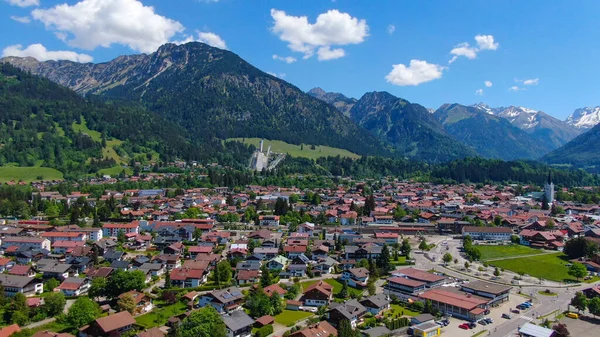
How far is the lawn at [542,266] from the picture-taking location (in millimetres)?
47562

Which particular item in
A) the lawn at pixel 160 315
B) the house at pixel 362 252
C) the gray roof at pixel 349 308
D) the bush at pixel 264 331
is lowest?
the lawn at pixel 160 315

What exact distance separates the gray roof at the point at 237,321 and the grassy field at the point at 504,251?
32.7 metres

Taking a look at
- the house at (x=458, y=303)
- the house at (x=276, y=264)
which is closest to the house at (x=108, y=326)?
the house at (x=276, y=264)

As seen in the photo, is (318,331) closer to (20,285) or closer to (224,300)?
(224,300)

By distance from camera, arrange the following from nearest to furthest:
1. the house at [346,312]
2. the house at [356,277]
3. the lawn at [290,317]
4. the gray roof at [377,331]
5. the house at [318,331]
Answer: the house at [318,331]
the gray roof at [377,331]
the house at [346,312]
the lawn at [290,317]
the house at [356,277]

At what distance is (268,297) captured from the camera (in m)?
35.9

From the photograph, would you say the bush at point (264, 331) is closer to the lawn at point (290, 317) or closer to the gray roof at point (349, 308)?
the lawn at point (290, 317)

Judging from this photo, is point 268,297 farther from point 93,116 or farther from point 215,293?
point 93,116

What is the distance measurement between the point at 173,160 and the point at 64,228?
83.7 m

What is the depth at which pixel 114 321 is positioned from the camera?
100 feet

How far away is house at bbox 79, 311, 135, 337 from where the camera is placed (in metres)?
29.9

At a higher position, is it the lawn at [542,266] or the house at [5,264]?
the lawn at [542,266]

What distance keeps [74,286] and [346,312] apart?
73.6ft

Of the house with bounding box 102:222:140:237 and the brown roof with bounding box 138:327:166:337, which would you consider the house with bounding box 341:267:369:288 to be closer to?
the brown roof with bounding box 138:327:166:337
